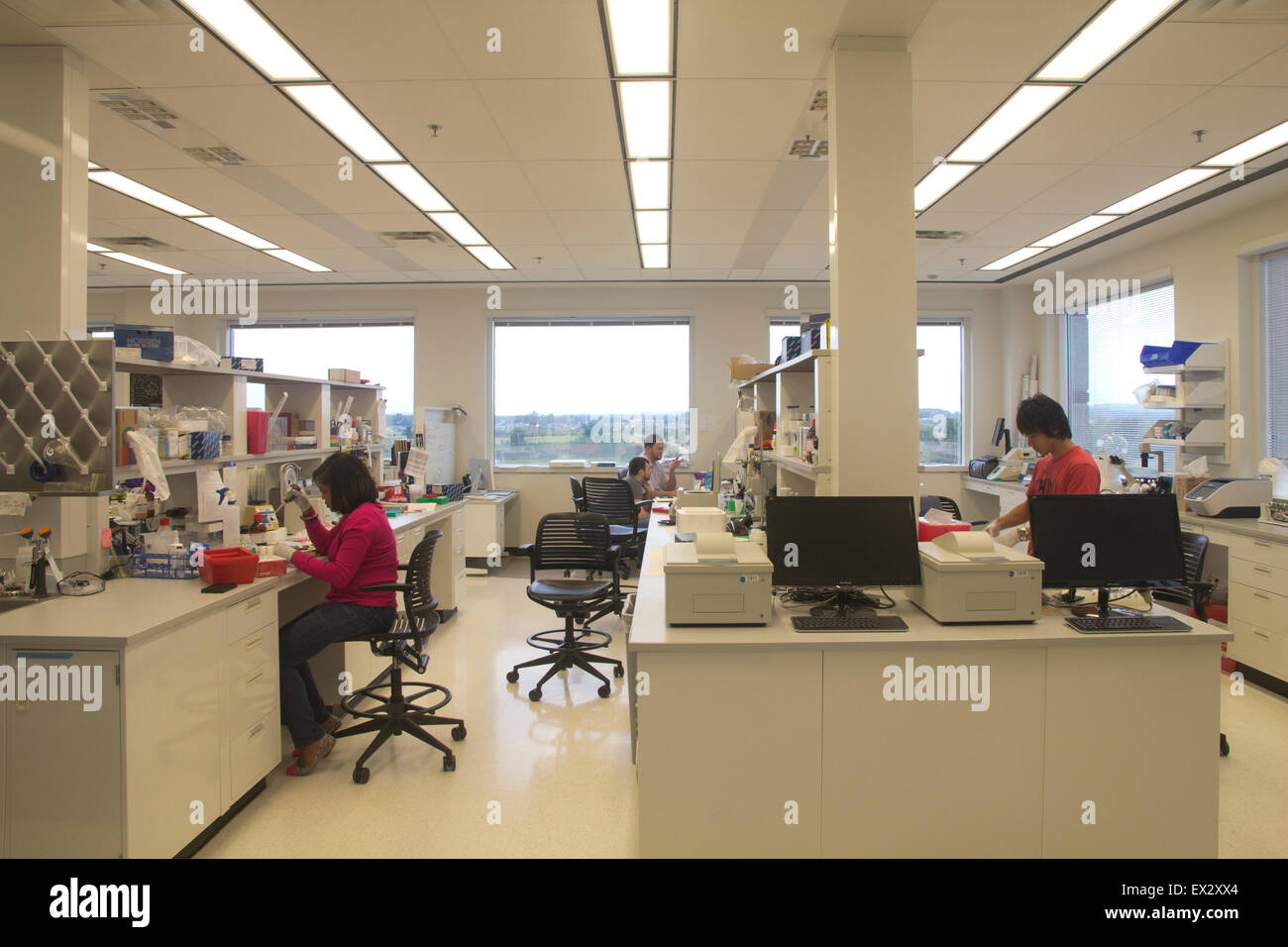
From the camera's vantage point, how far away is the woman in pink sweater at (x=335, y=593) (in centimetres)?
284

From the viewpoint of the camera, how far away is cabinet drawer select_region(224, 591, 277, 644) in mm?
2455

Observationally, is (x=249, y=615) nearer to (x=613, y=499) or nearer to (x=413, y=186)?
(x=413, y=186)

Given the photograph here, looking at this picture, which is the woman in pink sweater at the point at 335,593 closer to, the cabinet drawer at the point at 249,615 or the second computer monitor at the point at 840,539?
the cabinet drawer at the point at 249,615

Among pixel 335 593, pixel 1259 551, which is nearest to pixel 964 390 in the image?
pixel 1259 551

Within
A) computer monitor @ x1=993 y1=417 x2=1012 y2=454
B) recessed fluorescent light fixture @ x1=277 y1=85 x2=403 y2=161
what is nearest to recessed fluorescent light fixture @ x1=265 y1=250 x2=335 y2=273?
recessed fluorescent light fixture @ x1=277 y1=85 x2=403 y2=161

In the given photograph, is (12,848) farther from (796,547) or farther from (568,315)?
(568,315)

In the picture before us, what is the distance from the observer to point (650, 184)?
4.40 metres

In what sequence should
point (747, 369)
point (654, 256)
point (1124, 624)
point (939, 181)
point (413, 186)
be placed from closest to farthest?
point (1124, 624)
point (939, 181)
point (413, 186)
point (747, 369)
point (654, 256)

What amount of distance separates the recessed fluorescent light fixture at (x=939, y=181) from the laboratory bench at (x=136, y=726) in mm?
4294

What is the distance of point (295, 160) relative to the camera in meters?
4.01

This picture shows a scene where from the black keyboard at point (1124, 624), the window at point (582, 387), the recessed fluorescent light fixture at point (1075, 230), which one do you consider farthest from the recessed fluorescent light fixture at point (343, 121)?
the recessed fluorescent light fixture at point (1075, 230)

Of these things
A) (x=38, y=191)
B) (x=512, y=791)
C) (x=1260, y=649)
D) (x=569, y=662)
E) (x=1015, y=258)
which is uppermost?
(x=1015, y=258)

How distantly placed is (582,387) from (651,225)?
114 inches

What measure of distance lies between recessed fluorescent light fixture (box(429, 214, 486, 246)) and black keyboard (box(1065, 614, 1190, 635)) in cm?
465
